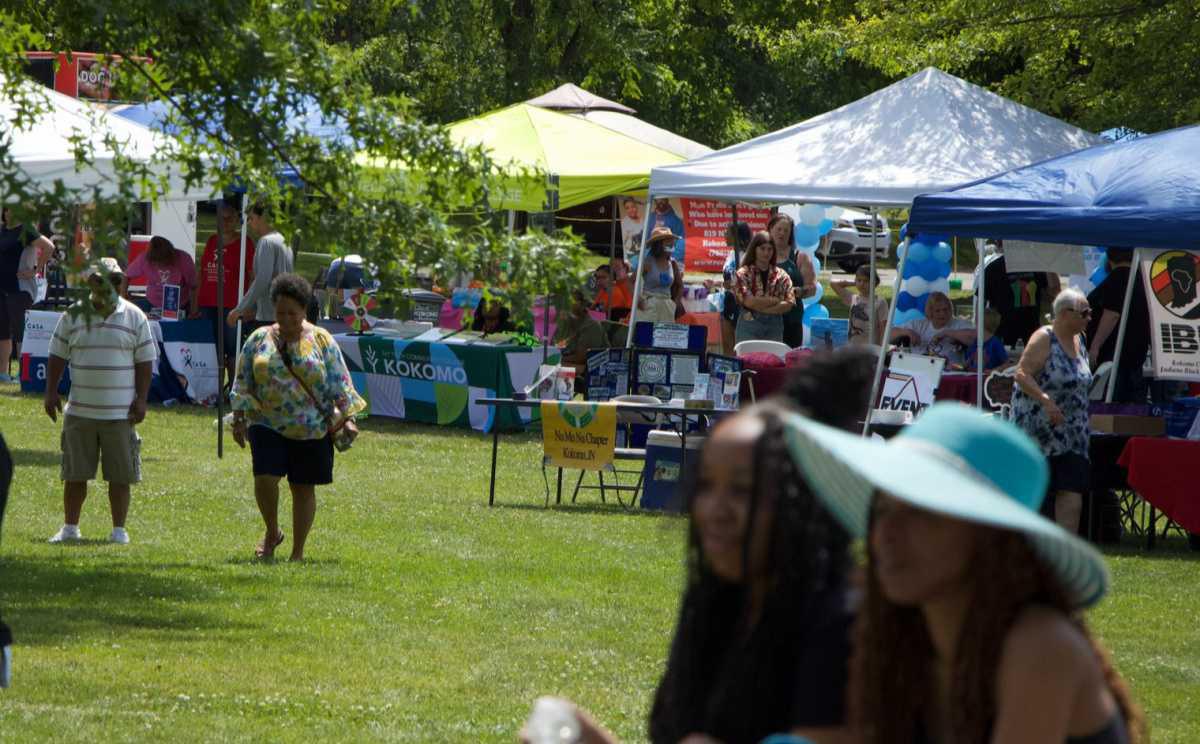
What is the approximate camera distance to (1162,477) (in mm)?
11750

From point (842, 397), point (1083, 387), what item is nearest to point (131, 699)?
point (842, 397)

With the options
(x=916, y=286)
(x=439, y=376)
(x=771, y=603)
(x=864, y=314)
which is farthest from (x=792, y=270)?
(x=771, y=603)

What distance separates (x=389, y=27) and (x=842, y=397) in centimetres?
3292

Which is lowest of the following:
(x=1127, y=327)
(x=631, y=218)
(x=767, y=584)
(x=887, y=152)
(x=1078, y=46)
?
(x=767, y=584)

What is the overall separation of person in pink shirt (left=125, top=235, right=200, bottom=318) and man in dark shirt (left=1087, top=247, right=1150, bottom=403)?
8906 mm

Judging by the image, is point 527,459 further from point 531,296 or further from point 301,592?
point 531,296

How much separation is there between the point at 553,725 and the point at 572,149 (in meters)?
16.7

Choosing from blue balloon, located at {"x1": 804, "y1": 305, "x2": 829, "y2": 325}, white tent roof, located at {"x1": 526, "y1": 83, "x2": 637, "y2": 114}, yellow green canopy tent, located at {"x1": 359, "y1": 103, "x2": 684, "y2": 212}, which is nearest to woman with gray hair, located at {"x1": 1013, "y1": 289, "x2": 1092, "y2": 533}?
yellow green canopy tent, located at {"x1": 359, "y1": 103, "x2": 684, "y2": 212}

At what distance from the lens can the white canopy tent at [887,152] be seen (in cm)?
1433

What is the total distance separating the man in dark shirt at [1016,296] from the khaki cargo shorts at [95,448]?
9.07 meters

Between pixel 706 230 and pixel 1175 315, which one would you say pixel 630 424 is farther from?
pixel 706 230

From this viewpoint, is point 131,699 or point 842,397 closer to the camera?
point 842,397

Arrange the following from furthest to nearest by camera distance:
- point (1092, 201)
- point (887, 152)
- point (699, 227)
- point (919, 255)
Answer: point (699, 227)
point (919, 255)
point (887, 152)
point (1092, 201)

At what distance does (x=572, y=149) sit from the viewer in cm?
1906
